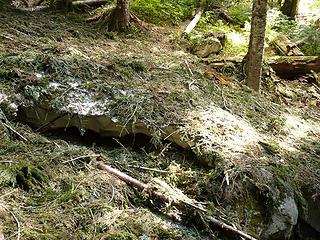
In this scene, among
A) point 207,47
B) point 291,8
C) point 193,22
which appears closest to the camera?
point 207,47

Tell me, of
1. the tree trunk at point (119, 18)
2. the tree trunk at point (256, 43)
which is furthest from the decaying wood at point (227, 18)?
the tree trunk at point (256, 43)

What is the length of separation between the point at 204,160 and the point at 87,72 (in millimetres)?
1875

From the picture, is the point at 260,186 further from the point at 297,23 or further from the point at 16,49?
the point at 297,23

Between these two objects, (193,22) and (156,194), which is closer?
(156,194)

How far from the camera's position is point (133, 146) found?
13.7 ft

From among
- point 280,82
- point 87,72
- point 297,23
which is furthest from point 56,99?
point 297,23

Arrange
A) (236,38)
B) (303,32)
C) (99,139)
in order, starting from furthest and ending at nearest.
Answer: (303,32) → (236,38) → (99,139)

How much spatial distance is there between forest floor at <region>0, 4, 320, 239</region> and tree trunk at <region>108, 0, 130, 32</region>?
3.70 ft

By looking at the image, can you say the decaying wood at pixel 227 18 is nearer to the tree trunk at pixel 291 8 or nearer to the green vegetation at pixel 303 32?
the green vegetation at pixel 303 32

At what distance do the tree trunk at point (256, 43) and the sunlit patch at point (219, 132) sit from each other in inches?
68.8

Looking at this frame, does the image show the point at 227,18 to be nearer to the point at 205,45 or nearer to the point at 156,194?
the point at 205,45

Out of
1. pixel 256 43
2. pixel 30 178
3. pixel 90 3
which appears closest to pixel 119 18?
pixel 90 3

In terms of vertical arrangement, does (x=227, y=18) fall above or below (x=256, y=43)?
above

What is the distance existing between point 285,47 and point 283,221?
17.0 feet
